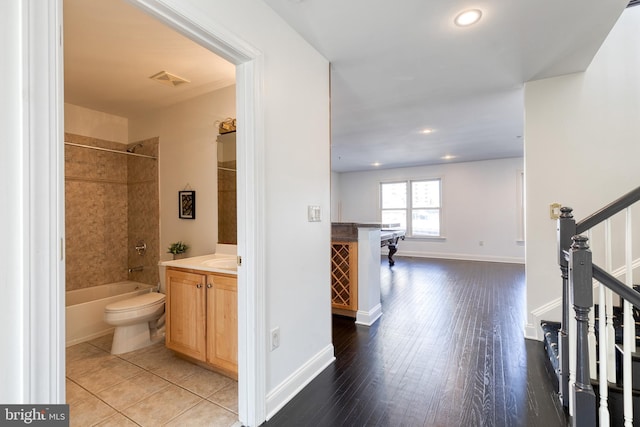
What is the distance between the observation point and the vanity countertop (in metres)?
2.10

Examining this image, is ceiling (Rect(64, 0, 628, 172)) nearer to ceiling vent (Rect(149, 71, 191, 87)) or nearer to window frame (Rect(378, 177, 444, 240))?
ceiling vent (Rect(149, 71, 191, 87))

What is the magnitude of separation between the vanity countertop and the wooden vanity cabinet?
0.04 meters

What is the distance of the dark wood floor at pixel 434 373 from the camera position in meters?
1.71

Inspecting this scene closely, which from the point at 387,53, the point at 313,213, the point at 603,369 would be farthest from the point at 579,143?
the point at 313,213

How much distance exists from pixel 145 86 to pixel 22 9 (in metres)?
2.21

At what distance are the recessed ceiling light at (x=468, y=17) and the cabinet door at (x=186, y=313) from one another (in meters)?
2.50

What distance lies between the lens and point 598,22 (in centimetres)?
190

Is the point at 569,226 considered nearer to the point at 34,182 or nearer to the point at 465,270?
the point at 34,182

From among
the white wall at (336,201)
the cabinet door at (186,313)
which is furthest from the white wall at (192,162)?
the white wall at (336,201)

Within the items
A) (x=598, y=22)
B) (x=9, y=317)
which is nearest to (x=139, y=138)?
(x=9, y=317)

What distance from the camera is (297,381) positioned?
196 centimetres

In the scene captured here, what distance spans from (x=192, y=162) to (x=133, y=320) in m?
1.61

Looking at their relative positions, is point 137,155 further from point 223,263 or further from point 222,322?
point 222,322
